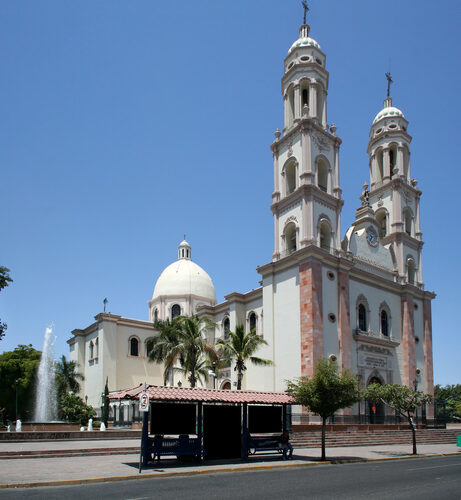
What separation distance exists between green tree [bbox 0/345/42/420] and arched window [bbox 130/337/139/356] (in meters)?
8.51

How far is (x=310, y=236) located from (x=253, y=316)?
9.56 m

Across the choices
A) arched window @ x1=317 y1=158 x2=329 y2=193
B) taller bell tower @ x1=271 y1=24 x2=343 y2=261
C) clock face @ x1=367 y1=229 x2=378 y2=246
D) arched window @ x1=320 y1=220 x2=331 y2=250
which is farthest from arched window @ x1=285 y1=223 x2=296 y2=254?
clock face @ x1=367 y1=229 x2=378 y2=246

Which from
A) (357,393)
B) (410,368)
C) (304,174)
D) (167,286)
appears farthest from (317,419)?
(167,286)

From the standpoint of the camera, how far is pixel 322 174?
40531mm

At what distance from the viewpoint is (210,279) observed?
5984 centimetres

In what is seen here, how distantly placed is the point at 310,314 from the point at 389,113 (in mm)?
25325

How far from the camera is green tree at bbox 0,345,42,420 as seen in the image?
4644 centimetres

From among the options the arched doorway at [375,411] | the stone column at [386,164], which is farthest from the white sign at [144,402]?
the stone column at [386,164]

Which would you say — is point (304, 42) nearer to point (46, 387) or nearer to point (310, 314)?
point (310, 314)

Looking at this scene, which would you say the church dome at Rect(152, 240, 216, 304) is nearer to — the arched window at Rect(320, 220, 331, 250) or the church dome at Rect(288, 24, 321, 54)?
the arched window at Rect(320, 220, 331, 250)

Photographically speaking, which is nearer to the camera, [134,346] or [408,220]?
[408,220]

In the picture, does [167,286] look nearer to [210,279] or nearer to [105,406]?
[210,279]

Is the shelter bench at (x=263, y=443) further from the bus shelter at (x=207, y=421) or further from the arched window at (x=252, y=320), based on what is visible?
the arched window at (x=252, y=320)

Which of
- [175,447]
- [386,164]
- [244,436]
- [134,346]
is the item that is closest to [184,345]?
[244,436]
